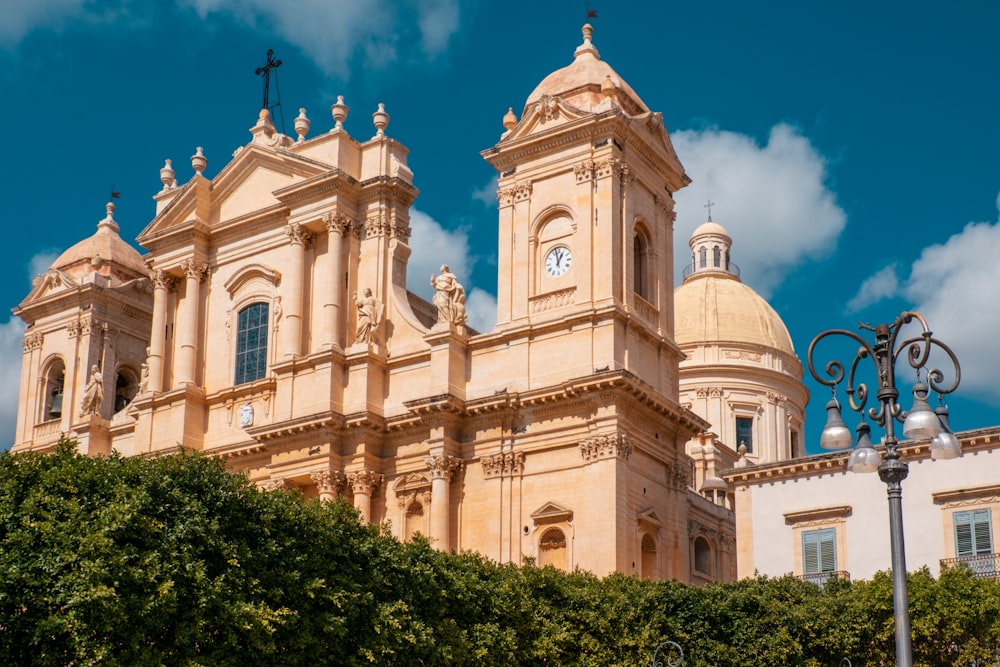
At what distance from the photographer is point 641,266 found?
40438mm

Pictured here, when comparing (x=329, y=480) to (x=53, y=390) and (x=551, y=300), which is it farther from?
(x=53, y=390)

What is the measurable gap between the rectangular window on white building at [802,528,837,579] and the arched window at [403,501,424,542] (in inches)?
392

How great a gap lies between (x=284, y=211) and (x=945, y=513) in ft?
66.9

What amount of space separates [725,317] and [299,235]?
24243 millimetres

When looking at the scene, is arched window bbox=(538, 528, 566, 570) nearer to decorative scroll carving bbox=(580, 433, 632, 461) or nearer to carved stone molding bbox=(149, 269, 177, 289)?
decorative scroll carving bbox=(580, 433, 632, 461)

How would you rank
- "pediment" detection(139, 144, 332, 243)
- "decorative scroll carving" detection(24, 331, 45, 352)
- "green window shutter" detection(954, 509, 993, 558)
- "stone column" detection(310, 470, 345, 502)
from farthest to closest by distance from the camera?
"decorative scroll carving" detection(24, 331, 45, 352) → "pediment" detection(139, 144, 332, 243) → "stone column" detection(310, 470, 345, 502) → "green window shutter" detection(954, 509, 993, 558)

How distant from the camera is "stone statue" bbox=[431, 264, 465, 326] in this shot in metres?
39.4

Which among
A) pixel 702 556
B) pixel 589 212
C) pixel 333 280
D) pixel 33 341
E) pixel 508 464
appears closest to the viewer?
pixel 508 464

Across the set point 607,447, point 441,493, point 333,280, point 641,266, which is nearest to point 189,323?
point 333,280

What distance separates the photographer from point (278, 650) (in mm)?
26531

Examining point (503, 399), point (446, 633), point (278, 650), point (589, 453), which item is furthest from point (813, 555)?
point (278, 650)

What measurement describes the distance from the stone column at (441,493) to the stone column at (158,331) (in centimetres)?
1075

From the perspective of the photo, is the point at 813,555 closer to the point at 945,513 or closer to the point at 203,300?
the point at 945,513

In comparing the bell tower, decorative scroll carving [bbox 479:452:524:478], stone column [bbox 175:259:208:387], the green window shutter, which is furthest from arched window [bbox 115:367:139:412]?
the green window shutter
